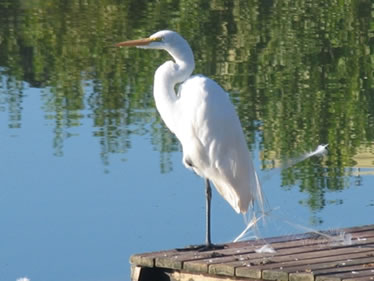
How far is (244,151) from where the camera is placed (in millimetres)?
5570

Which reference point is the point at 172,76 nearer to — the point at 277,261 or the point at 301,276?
the point at 277,261

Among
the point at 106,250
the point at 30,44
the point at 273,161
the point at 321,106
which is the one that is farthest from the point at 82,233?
the point at 30,44

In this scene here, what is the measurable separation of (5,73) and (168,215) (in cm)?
447

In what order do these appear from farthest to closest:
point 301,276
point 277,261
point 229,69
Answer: point 229,69, point 277,261, point 301,276

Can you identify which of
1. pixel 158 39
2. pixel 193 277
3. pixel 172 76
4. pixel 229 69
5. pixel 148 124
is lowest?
pixel 193 277

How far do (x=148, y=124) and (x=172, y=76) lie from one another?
3.08m

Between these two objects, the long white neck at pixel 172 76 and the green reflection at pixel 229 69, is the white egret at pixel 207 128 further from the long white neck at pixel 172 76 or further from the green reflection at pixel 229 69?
the green reflection at pixel 229 69

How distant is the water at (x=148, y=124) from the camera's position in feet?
21.2

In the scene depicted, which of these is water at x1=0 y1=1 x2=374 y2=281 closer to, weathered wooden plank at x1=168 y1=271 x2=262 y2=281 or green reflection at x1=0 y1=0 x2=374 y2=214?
green reflection at x1=0 y1=0 x2=374 y2=214

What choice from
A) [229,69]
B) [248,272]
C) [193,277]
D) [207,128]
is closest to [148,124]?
[229,69]

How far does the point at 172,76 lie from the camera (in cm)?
562

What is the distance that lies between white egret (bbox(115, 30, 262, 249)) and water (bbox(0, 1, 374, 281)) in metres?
0.39

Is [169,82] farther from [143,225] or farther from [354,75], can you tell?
[354,75]

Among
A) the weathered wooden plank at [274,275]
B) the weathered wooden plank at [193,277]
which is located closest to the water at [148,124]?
the weathered wooden plank at [193,277]
